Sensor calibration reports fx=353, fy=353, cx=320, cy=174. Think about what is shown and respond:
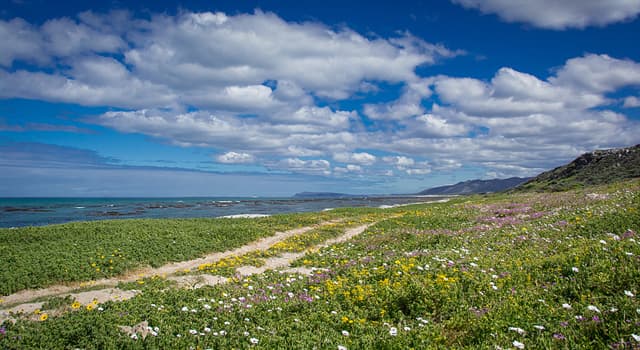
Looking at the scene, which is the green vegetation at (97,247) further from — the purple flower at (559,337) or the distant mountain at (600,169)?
the distant mountain at (600,169)

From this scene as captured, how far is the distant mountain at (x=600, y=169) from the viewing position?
72750 millimetres

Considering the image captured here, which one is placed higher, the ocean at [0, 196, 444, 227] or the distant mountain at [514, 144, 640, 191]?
the distant mountain at [514, 144, 640, 191]

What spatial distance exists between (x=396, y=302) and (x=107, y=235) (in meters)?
23.3

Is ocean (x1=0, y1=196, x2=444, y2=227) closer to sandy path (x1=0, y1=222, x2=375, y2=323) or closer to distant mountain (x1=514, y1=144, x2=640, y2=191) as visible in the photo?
sandy path (x1=0, y1=222, x2=375, y2=323)

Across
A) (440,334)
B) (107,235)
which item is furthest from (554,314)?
(107,235)

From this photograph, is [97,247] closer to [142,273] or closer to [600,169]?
[142,273]

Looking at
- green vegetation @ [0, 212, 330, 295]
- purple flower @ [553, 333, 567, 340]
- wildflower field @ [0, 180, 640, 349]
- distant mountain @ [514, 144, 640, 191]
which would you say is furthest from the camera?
distant mountain @ [514, 144, 640, 191]

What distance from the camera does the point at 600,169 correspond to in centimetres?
8744

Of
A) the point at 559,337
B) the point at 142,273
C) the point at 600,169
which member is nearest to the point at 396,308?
the point at 559,337

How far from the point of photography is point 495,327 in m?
7.09

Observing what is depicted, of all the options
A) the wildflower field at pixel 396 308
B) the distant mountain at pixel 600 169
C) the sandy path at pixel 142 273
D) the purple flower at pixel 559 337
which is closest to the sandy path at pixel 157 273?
the sandy path at pixel 142 273

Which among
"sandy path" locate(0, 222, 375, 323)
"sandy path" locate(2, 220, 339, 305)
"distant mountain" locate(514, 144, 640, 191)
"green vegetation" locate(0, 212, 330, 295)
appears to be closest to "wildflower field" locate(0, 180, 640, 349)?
"sandy path" locate(0, 222, 375, 323)

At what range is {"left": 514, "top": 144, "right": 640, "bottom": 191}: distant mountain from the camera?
72750 mm

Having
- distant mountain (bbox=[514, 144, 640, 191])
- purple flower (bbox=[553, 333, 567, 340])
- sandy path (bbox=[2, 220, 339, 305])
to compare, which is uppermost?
distant mountain (bbox=[514, 144, 640, 191])
